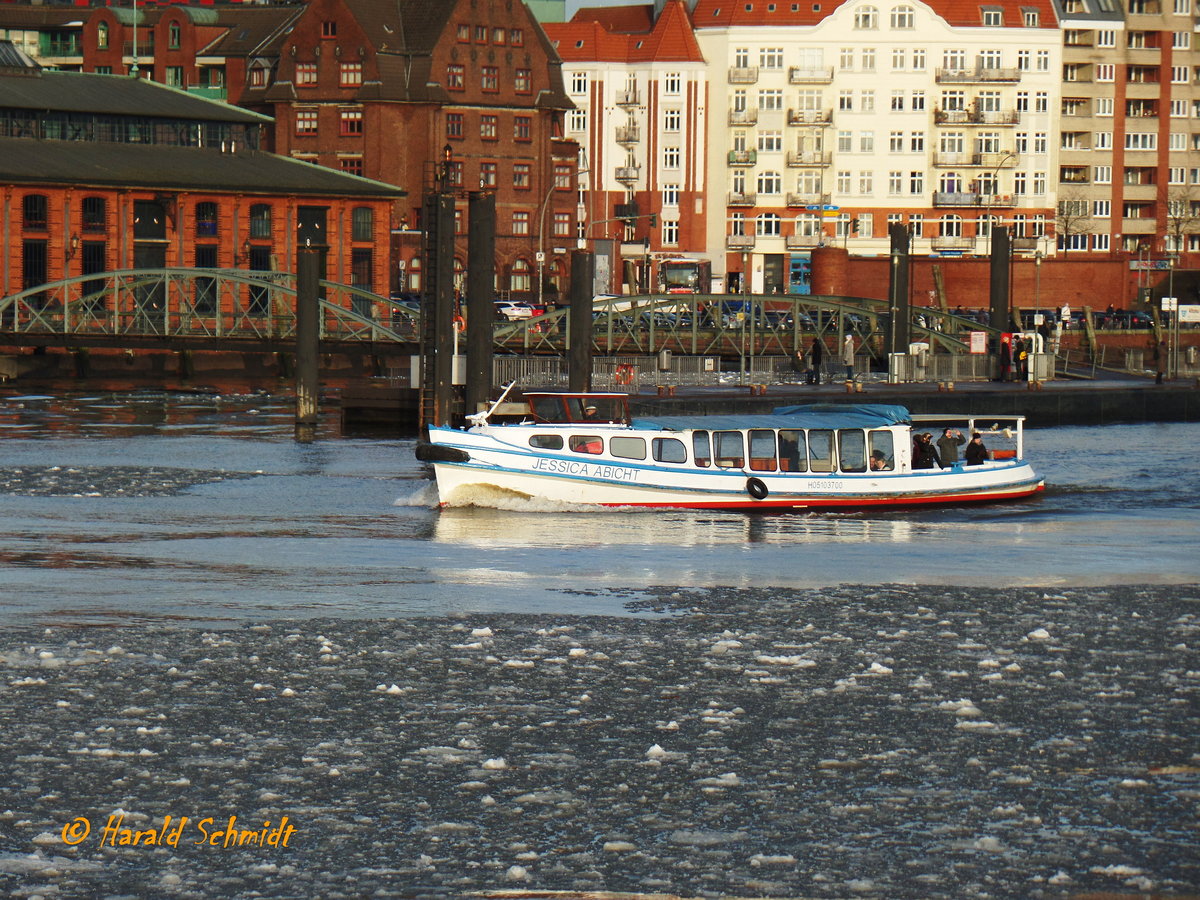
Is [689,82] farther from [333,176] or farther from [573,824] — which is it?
[573,824]

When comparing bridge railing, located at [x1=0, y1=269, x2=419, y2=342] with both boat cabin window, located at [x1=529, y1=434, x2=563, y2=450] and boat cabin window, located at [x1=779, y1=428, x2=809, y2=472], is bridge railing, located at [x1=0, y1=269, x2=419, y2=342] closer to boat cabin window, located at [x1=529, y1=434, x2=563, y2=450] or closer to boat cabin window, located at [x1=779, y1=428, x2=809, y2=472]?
boat cabin window, located at [x1=529, y1=434, x2=563, y2=450]

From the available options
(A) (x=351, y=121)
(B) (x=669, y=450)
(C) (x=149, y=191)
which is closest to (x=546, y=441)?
(B) (x=669, y=450)

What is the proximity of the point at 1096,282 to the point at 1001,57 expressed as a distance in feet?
79.3

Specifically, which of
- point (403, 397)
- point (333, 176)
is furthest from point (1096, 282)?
point (403, 397)

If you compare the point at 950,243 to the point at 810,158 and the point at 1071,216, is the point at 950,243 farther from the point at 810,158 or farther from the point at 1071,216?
the point at 1071,216

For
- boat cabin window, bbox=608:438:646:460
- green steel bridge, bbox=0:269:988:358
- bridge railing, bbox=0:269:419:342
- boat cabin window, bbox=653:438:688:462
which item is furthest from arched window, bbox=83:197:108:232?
boat cabin window, bbox=653:438:688:462

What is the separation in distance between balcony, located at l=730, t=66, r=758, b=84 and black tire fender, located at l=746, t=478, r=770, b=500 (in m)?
113

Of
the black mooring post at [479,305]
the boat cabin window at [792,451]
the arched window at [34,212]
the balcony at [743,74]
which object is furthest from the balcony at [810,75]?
the boat cabin window at [792,451]

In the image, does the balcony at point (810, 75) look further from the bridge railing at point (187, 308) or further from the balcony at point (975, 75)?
the bridge railing at point (187, 308)

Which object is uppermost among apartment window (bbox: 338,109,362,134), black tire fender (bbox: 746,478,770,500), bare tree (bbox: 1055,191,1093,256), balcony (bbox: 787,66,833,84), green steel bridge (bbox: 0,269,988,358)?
balcony (bbox: 787,66,833,84)

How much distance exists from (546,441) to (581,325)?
21089mm

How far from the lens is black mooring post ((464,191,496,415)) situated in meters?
60.0

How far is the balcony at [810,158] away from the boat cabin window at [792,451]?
364ft

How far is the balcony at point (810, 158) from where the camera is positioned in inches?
6181
